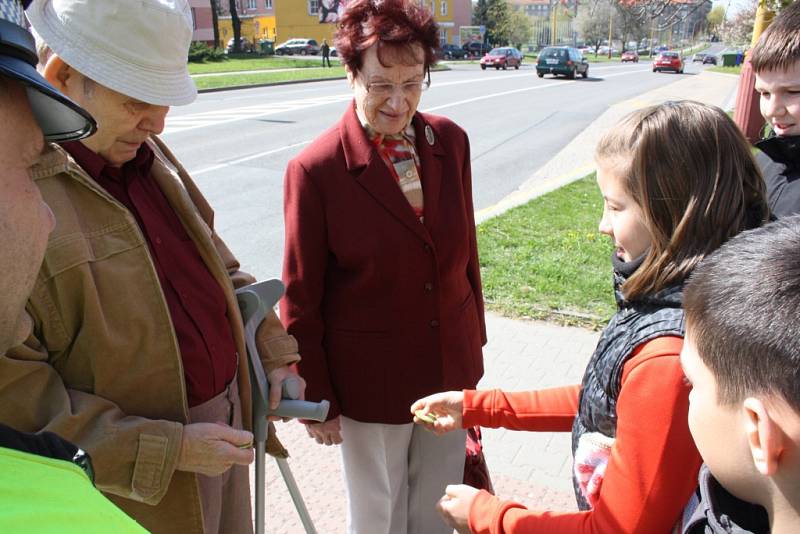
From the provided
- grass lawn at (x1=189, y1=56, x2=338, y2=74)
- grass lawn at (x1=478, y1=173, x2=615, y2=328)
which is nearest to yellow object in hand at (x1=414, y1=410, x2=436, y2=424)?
grass lawn at (x1=478, y1=173, x2=615, y2=328)

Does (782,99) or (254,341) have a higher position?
(782,99)

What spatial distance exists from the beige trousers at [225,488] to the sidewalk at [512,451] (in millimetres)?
838

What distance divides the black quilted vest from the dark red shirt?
96cm

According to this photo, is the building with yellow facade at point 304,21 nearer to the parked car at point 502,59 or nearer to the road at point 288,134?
the parked car at point 502,59

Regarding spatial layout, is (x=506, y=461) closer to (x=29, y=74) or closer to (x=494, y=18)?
(x=29, y=74)

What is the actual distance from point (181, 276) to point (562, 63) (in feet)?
109

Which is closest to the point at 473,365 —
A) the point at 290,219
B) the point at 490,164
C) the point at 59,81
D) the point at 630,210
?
the point at 290,219

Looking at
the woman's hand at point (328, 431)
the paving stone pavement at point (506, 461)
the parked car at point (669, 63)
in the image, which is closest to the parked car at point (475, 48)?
the parked car at point (669, 63)

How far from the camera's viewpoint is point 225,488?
2.09 metres

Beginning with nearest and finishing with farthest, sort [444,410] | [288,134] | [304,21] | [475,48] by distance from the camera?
[444,410]
[288,134]
[475,48]
[304,21]

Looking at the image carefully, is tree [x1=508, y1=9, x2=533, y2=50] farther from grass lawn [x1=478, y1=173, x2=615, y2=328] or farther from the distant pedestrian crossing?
grass lawn [x1=478, y1=173, x2=615, y2=328]

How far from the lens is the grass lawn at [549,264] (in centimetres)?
515

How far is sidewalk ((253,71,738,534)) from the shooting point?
121 inches

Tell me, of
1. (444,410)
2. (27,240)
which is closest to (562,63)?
(444,410)
